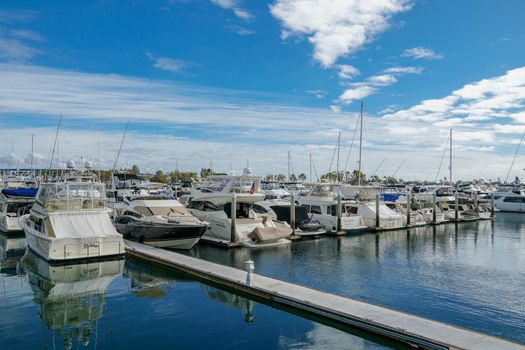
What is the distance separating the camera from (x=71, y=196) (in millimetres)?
22156

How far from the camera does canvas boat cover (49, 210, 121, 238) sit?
20125mm

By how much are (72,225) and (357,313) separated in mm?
14694

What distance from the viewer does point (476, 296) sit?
15914 millimetres

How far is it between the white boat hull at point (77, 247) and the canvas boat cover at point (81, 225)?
0.27 m

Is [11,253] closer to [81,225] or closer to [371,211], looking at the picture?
[81,225]

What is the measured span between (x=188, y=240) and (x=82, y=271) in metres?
6.63

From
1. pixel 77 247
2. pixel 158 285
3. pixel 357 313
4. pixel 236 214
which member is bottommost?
pixel 158 285

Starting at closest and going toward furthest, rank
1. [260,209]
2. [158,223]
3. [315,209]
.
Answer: [158,223]
[260,209]
[315,209]

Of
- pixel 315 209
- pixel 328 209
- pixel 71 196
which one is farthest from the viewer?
pixel 315 209

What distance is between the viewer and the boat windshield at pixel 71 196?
21594 mm

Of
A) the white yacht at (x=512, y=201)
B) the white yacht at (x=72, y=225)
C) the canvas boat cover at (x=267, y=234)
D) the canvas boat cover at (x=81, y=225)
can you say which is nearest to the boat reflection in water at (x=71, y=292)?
the white yacht at (x=72, y=225)

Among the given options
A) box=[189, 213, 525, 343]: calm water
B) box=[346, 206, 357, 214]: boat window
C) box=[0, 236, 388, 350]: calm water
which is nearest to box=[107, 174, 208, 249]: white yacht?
box=[189, 213, 525, 343]: calm water

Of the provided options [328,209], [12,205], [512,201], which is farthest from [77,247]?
[512,201]

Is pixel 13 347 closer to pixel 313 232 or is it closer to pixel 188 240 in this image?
pixel 188 240
